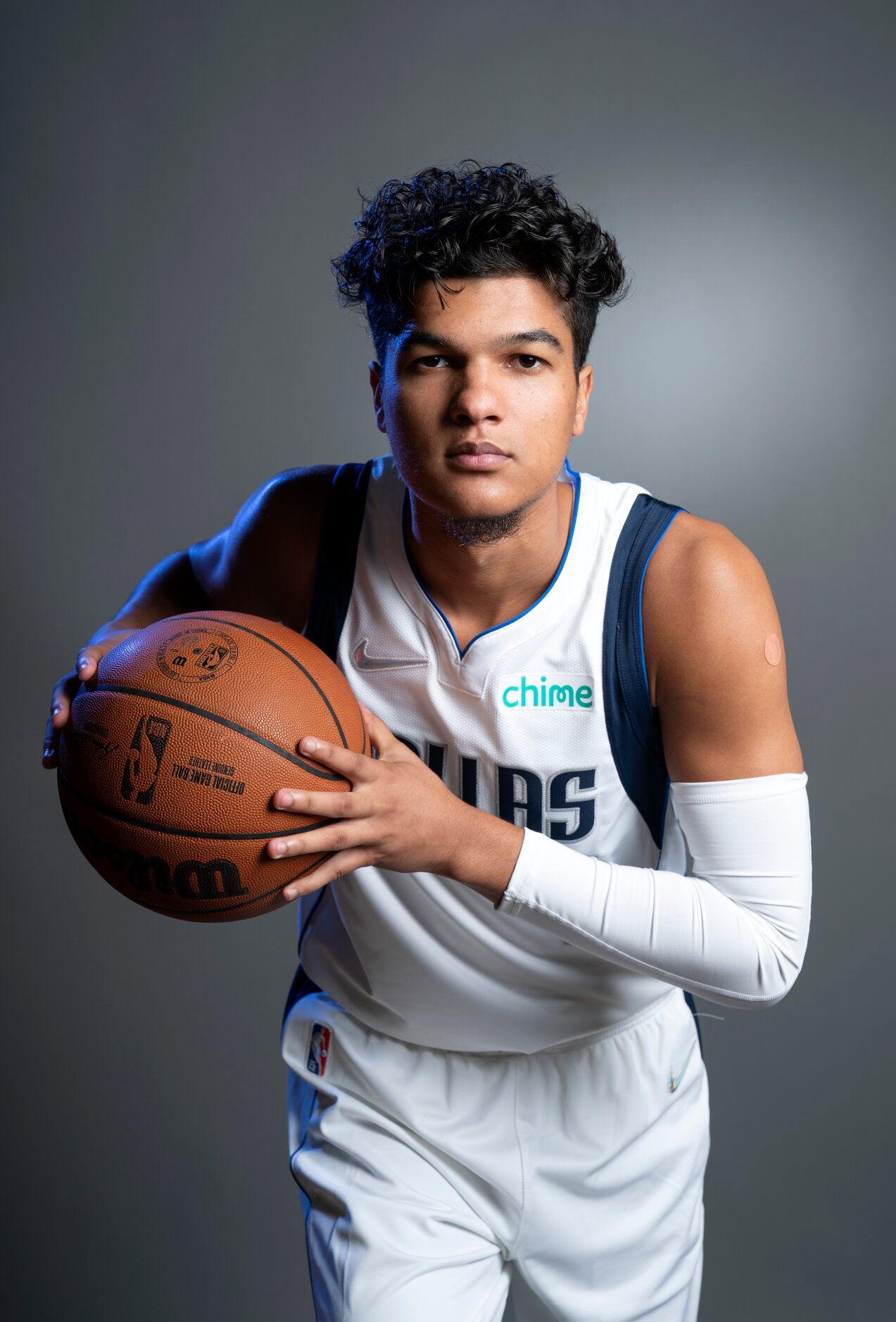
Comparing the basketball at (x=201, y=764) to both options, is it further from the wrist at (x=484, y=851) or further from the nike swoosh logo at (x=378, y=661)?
the nike swoosh logo at (x=378, y=661)

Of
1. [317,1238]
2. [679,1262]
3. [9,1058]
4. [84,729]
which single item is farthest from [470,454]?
[9,1058]

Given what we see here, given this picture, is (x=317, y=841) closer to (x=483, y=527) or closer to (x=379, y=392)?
(x=483, y=527)

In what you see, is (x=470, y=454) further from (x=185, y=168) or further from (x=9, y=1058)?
(x=9, y=1058)

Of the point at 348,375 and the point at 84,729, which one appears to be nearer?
the point at 84,729

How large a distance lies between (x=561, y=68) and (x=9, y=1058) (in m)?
2.86

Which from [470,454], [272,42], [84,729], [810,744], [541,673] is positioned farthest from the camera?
[810,744]

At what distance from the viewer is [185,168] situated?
2.97 metres

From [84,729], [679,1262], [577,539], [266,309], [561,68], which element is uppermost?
[561,68]

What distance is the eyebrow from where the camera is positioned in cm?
185

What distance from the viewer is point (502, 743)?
1958mm

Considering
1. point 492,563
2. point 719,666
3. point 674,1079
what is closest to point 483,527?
point 492,563

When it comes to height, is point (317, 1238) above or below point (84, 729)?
below

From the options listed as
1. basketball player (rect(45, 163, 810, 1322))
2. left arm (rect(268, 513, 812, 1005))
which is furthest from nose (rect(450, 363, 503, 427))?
left arm (rect(268, 513, 812, 1005))

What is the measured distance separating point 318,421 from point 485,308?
1243 mm
